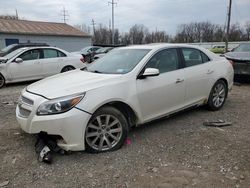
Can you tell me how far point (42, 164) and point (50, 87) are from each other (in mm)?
1088

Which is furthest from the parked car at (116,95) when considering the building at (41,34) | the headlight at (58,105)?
the building at (41,34)

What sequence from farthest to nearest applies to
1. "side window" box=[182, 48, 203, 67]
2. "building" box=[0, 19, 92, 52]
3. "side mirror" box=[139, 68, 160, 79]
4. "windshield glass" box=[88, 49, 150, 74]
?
"building" box=[0, 19, 92, 52] → "side window" box=[182, 48, 203, 67] → "windshield glass" box=[88, 49, 150, 74] → "side mirror" box=[139, 68, 160, 79]

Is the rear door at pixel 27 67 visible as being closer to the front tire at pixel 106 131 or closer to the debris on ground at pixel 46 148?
the debris on ground at pixel 46 148

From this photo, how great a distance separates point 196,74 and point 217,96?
108 centimetres

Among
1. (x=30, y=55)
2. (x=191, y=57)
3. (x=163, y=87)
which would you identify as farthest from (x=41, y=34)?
(x=163, y=87)

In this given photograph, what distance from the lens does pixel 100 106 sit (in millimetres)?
3631

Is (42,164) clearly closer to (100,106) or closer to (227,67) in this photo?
(100,106)

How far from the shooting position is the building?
2822cm

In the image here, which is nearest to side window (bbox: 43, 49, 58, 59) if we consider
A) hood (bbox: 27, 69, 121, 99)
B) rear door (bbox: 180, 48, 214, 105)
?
hood (bbox: 27, 69, 121, 99)

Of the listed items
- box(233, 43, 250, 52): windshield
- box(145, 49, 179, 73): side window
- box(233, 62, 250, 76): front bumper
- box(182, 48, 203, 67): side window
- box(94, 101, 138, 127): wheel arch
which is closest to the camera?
box(94, 101, 138, 127): wheel arch

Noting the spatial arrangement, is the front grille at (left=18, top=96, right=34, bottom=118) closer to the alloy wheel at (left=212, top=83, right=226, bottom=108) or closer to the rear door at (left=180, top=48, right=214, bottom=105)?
the rear door at (left=180, top=48, right=214, bottom=105)

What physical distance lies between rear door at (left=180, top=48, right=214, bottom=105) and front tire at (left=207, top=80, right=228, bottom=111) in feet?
0.76

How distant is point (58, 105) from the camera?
3.39 meters

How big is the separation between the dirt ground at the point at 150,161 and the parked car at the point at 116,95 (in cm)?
29
